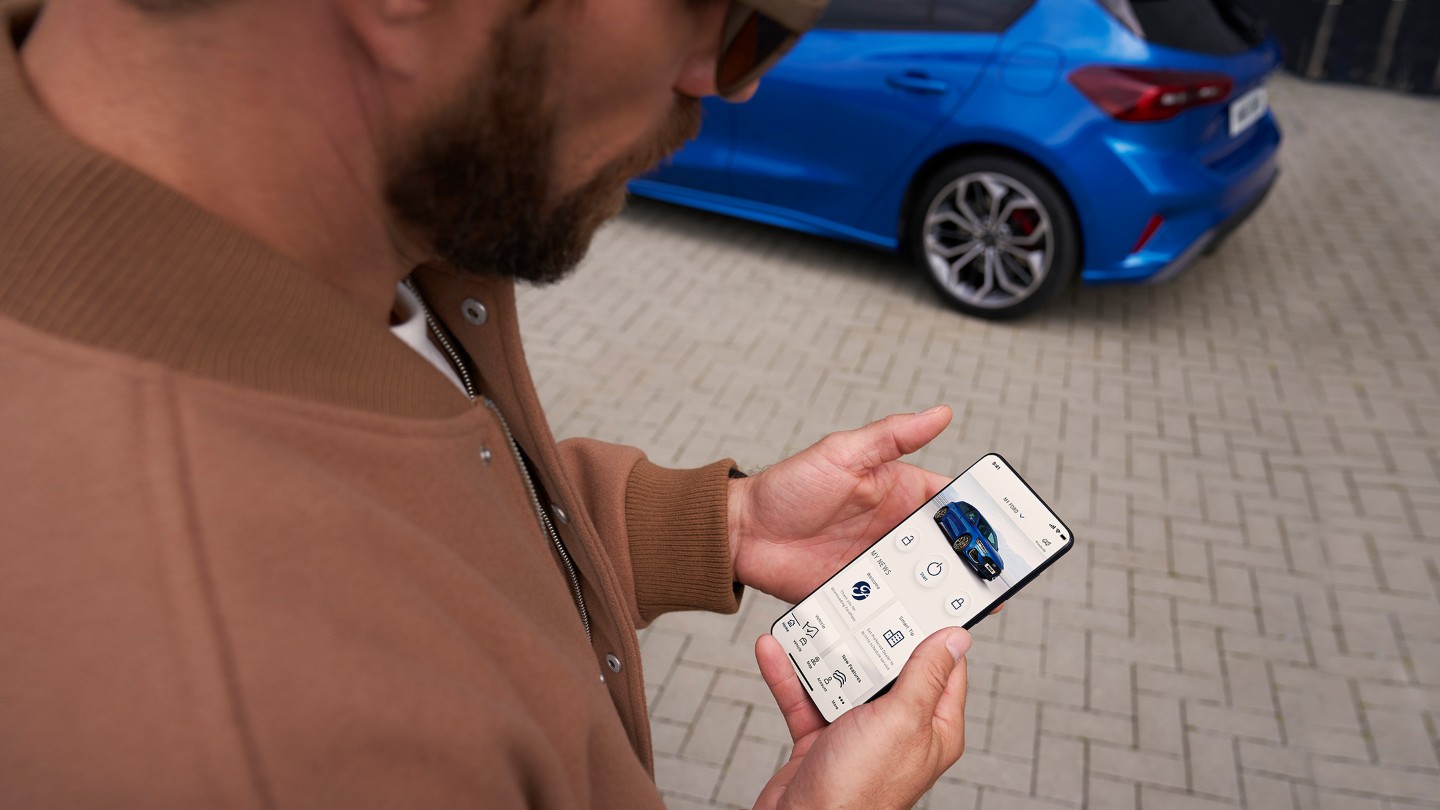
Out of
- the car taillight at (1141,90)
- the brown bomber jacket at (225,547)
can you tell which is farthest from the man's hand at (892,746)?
the car taillight at (1141,90)

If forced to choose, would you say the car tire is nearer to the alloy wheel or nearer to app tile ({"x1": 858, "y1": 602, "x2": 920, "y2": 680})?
the alloy wheel

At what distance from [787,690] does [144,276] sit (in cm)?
131

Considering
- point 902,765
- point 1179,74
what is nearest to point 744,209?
point 1179,74

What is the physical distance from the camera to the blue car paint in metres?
4.85

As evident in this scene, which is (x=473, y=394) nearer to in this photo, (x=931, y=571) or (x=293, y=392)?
(x=293, y=392)

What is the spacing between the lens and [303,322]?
0.94 metres

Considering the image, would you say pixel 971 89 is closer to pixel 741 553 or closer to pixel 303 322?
pixel 741 553

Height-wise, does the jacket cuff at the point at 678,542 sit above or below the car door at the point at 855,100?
above

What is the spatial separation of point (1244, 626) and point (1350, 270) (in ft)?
11.7

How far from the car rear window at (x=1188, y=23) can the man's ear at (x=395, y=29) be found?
15.0 feet

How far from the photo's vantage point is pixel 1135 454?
4629 mm

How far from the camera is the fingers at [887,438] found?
6.32ft

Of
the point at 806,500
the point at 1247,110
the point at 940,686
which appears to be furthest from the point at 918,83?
the point at 940,686

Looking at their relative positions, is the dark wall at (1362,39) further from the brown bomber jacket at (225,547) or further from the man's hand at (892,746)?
the brown bomber jacket at (225,547)
